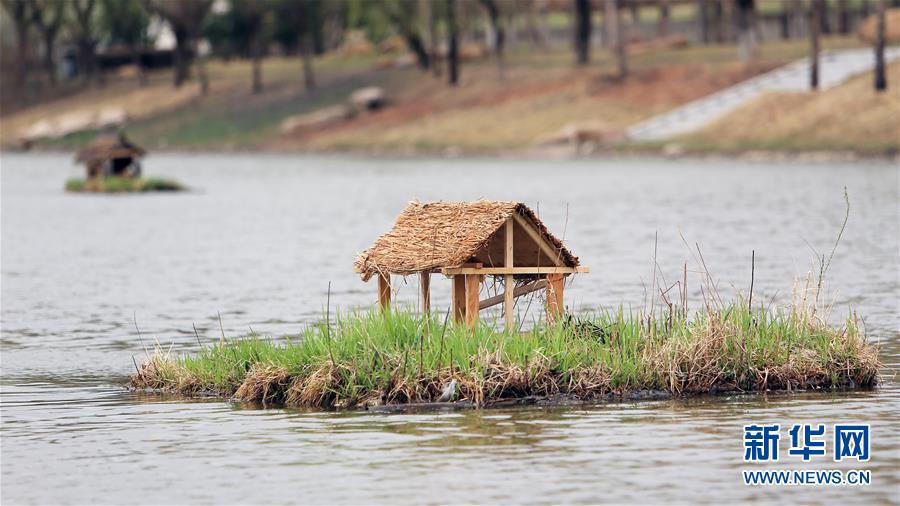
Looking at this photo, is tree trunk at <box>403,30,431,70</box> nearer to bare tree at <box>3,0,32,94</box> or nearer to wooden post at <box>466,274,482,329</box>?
bare tree at <box>3,0,32,94</box>

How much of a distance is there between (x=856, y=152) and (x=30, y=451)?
226 feet

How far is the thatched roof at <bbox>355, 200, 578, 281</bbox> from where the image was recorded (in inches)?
849

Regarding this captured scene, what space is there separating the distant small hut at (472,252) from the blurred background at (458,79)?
62.3 m

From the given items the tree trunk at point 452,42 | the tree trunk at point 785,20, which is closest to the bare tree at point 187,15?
the tree trunk at point 452,42

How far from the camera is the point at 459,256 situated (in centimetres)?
2144

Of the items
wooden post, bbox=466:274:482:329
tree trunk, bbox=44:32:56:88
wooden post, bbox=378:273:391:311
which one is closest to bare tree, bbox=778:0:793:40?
tree trunk, bbox=44:32:56:88

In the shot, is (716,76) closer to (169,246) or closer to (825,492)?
(169,246)

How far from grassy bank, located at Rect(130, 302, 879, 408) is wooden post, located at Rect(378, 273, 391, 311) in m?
0.76

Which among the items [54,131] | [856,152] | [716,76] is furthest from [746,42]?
[54,131]

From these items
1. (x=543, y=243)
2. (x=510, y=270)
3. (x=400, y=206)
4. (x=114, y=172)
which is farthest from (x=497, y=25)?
(x=510, y=270)

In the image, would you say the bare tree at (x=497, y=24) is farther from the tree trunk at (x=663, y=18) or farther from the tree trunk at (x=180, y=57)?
the tree trunk at (x=180, y=57)

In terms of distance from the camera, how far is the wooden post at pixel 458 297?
898 inches

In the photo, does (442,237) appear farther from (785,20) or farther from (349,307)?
(785,20)

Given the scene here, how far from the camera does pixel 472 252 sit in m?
21.4
